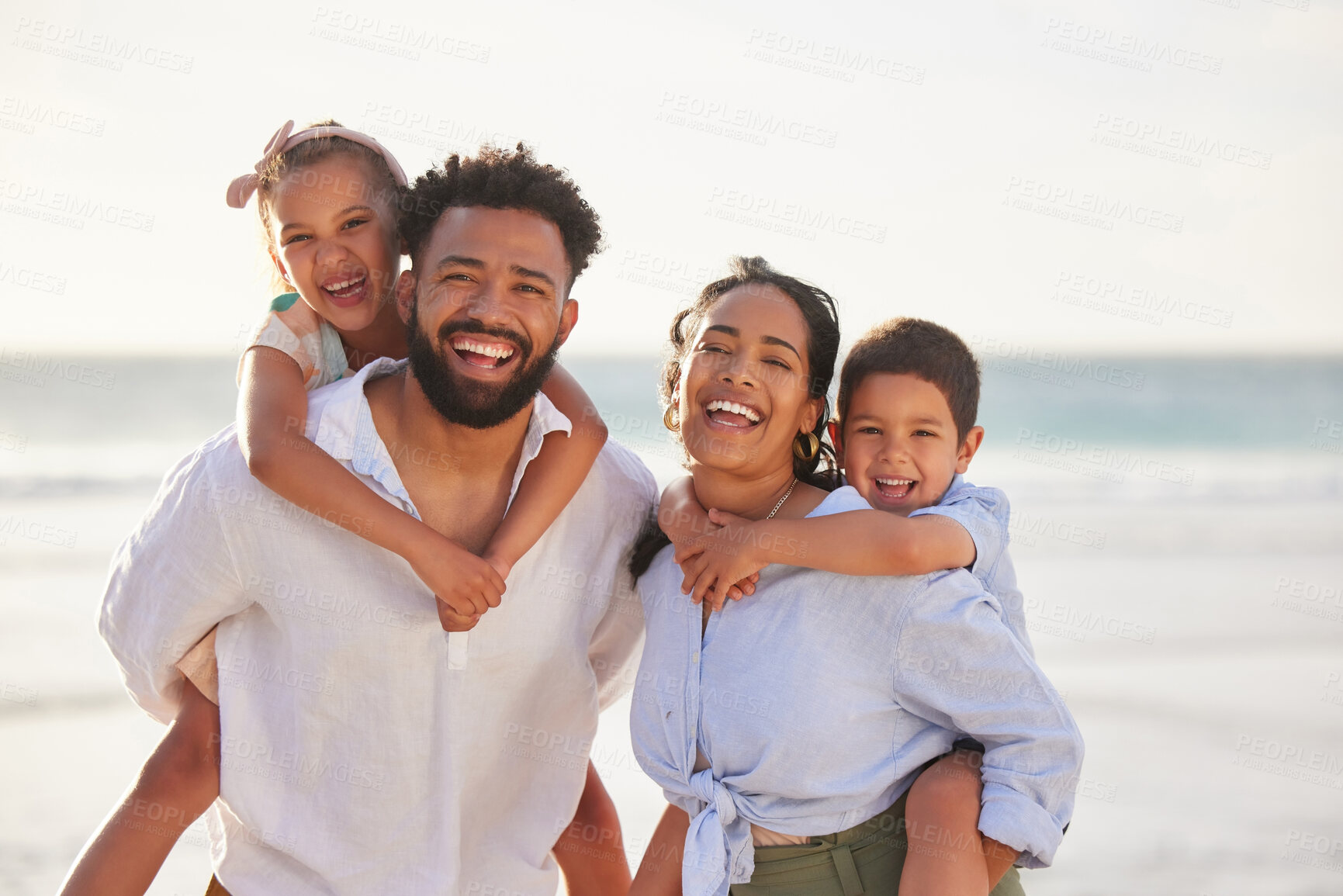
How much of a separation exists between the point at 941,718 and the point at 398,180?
227 centimetres

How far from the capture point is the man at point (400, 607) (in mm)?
3002

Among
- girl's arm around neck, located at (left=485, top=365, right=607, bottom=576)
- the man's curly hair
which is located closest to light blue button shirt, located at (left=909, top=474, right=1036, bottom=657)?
girl's arm around neck, located at (left=485, top=365, right=607, bottom=576)

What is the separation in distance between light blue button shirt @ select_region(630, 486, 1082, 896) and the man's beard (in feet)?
2.73

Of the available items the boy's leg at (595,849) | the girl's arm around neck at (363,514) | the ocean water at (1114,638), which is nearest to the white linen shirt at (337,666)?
the girl's arm around neck at (363,514)

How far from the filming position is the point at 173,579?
9.87 feet

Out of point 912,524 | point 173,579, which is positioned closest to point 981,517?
point 912,524

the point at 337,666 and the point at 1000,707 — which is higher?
the point at 1000,707

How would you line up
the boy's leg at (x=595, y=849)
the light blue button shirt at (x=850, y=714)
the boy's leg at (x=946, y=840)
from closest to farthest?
the boy's leg at (x=946, y=840)
the light blue button shirt at (x=850, y=714)
the boy's leg at (x=595, y=849)

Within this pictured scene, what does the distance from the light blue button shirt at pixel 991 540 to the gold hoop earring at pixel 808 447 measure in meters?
0.38

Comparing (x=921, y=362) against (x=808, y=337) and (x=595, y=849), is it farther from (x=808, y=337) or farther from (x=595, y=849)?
(x=595, y=849)

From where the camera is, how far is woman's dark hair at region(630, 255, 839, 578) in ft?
9.73

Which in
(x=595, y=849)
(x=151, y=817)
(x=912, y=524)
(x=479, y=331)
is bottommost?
(x=595, y=849)

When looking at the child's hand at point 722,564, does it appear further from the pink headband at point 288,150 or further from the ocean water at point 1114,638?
the ocean water at point 1114,638

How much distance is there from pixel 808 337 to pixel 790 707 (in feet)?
3.09
